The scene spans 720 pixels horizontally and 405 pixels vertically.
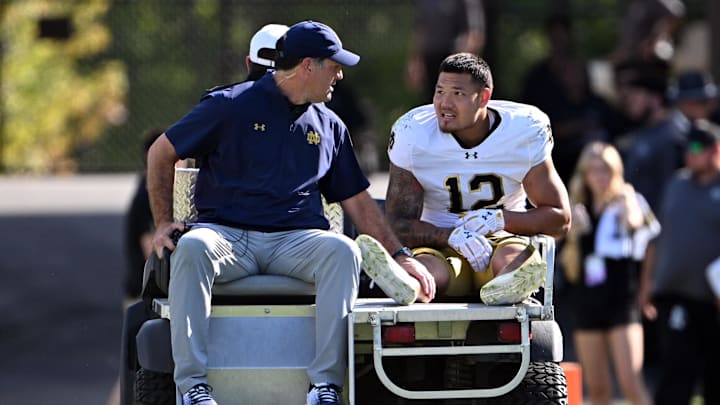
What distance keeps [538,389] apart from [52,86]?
54.4ft

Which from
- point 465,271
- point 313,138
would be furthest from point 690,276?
point 313,138

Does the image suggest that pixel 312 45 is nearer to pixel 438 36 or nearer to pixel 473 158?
pixel 473 158

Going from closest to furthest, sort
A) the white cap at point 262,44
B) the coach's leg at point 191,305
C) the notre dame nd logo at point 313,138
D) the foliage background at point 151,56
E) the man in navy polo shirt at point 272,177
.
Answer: the coach's leg at point 191,305, the man in navy polo shirt at point 272,177, the notre dame nd logo at point 313,138, the white cap at point 262,44, the foliage background at point 151,56

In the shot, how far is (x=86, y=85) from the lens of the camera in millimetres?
22391

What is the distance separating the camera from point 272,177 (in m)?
6.79

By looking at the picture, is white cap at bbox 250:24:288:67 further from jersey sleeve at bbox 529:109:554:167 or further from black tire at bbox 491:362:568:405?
black tire at bbox 491:362:568:405

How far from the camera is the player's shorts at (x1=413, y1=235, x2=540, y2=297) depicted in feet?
23.1

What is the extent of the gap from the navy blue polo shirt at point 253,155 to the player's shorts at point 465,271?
618 mm

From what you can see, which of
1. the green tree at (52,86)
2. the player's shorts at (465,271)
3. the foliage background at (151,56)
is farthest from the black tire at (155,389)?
the green tree at (52,86)

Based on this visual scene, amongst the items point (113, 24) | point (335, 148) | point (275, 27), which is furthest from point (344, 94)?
point (335, 148)

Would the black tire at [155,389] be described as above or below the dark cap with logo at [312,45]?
below

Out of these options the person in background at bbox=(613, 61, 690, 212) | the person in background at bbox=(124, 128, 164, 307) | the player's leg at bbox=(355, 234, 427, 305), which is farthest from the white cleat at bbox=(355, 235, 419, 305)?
the person in background at bbox=(613, 61, 690, 212)

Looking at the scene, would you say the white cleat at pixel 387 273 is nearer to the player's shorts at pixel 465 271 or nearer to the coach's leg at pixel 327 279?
the coach's leg at pixel 327 279

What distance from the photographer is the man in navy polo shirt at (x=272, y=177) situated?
21.4 ft
